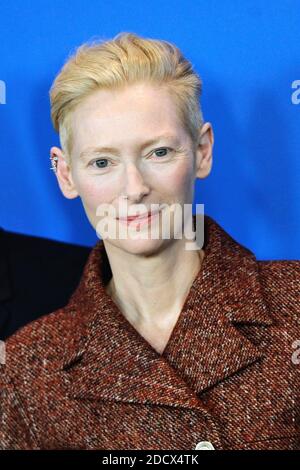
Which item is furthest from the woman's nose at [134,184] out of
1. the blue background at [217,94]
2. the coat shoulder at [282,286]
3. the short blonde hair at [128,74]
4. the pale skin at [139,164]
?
the blue background at [217,94]

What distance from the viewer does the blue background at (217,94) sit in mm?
1687

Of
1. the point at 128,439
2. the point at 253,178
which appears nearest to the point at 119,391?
the point at 128,439

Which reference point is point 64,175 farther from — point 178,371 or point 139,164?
point 178,371

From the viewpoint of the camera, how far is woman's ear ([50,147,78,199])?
1.54 meters

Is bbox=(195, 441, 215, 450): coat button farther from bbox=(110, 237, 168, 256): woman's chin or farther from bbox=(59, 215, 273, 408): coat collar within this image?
bbox=(110, 237, 168, 256): woman's chin

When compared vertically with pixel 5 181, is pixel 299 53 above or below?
above

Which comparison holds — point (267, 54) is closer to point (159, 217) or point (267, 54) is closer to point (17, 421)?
point (159, 217)

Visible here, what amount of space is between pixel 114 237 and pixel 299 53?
0.53 m

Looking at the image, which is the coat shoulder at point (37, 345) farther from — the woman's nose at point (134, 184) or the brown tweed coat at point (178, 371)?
the woman's nose at point (134, 184)

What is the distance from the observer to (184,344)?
145cm

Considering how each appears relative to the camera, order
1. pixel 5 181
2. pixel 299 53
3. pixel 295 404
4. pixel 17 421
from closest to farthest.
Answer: pixel 295 404, pixel 17 421, pixel 299 53, pixel 5 181

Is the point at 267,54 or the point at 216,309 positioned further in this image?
the point at 267,54

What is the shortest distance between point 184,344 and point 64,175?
0.36m

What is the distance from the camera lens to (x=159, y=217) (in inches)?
55.9
